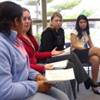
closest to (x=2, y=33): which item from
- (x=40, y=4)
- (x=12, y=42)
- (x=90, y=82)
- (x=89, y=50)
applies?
(x=12, y=42)

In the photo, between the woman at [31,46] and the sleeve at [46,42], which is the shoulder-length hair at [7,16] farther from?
the sleeve at [46,42]

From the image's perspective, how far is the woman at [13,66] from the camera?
143cm

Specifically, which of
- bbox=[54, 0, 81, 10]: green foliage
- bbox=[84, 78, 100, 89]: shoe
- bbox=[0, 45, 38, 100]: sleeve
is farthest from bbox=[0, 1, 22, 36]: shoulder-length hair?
bbox=[54, 0, 81, 10]: green foliage

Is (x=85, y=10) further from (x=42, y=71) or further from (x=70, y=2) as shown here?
(x=42, y=71)

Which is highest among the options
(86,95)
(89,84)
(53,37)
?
(53,37)

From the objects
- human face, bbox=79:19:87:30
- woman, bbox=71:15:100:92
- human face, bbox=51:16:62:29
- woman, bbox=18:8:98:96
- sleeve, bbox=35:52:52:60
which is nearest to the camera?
woman, bbox=18:8:98:96

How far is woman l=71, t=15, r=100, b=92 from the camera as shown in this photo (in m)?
4.00

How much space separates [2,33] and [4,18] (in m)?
0.10

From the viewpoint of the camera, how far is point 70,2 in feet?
16.5

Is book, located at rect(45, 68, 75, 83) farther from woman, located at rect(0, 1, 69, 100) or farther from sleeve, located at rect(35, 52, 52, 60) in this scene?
sleeve, located at rect(35, 52, 52, 60)

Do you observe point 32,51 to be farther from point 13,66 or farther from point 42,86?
point 13,66

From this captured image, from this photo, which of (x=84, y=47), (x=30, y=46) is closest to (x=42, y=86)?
(x=30, y=46)

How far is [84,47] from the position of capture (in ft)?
14.0

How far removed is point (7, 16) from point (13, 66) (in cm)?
31
